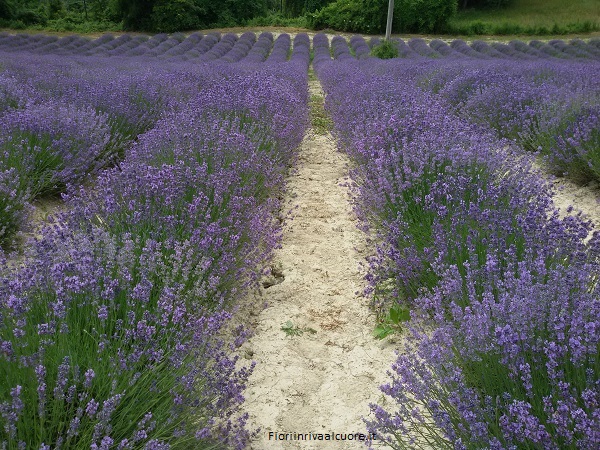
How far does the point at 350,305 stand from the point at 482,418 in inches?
60.7

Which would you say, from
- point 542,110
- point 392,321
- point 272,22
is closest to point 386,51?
point 542,110

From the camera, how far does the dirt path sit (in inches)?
87.0

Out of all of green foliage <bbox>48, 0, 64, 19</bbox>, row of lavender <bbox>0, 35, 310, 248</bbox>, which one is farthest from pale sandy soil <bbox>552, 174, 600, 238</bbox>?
green foliage <bbox>48, 0, 64, 19</bbox>

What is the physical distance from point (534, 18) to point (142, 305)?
3084cm

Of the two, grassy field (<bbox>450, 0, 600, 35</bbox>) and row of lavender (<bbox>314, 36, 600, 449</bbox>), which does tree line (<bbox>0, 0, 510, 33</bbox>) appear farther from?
row of lavender (<bbox>314, 36, 600, 449</bbox>)

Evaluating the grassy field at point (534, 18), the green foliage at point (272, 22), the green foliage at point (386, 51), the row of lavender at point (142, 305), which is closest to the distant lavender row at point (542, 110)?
the row of lavender at point (142, 305)

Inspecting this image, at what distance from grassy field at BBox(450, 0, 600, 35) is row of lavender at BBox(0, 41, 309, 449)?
77.9 feet

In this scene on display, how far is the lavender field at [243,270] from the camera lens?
60.2 inches

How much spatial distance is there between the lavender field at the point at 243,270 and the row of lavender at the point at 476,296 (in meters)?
0.01

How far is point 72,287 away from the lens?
1708mm

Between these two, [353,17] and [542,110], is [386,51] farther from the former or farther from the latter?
[353,17]

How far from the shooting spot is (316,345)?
2.71m

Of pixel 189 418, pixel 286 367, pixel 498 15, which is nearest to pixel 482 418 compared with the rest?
pixel 189 418

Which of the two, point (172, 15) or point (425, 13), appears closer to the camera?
point (172, 15)
